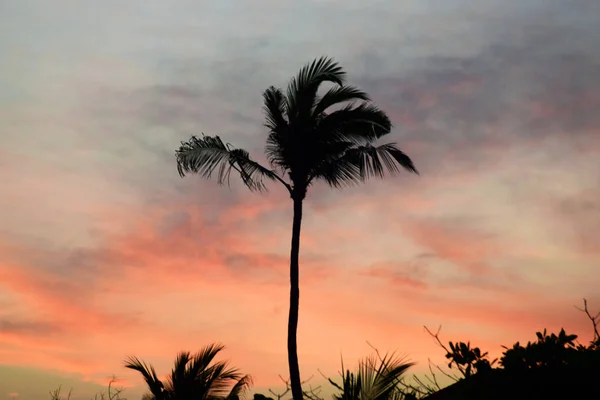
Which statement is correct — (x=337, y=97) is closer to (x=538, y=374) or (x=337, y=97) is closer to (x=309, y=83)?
(x=309, y=83)

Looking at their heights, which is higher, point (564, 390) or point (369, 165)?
point (369, 165)

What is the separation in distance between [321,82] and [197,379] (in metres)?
10.5

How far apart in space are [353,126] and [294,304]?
575 centimetres

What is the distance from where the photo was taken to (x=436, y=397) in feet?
37.9

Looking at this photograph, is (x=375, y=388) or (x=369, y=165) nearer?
(x=375, y=388)

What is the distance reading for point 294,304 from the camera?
22.1m

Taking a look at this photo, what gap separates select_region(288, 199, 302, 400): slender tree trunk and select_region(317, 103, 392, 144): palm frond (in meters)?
2.36

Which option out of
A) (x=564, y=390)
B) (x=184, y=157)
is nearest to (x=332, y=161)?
(x=184, y=157)

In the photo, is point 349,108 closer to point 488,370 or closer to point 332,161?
point 332,161

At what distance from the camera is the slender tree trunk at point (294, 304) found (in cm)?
2097

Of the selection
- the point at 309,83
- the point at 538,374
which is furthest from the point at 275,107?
the point at 538,374

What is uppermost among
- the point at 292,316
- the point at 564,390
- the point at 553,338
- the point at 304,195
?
the point at 304,195

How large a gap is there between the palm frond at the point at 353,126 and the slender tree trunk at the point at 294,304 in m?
2.36

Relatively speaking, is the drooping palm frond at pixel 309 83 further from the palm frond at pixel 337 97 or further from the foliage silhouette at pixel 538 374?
the foliage silhouette at pixel 538 374
